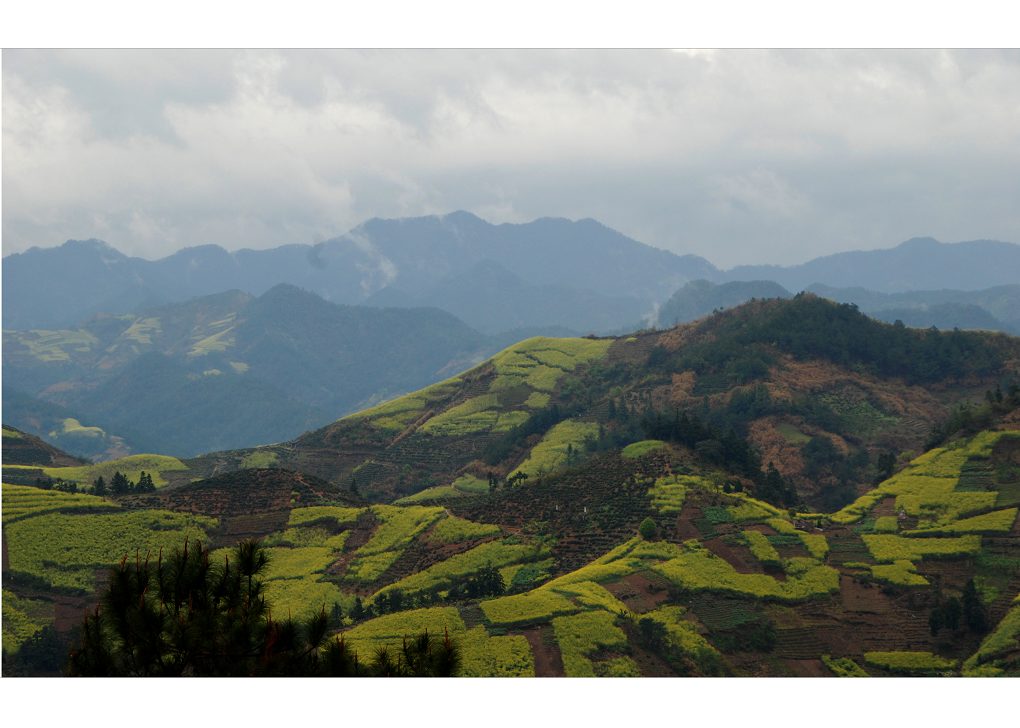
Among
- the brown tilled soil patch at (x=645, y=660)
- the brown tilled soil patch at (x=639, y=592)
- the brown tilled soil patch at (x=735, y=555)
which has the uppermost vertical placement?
the brown tilled soil patch at (x=735, y=555)

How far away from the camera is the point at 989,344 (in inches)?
5330

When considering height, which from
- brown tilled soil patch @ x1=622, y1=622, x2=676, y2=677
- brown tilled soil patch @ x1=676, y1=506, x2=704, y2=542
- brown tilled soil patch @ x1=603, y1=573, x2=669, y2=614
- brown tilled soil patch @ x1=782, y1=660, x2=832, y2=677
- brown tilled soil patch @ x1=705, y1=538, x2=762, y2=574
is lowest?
brown tilled soil patch @ x1=782, y1=660, x2=832, y2=677

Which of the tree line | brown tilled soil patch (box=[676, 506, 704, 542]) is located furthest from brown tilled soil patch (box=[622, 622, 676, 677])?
the tree line

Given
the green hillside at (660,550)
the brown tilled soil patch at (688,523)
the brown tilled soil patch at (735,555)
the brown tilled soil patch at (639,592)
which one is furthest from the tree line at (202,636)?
the brown tilled soil patch at (688,523)

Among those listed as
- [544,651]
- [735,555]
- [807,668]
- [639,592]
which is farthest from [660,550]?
[544,651]

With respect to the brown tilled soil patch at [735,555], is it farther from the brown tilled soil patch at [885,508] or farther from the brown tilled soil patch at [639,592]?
the brown tilled soil patch at [885,508]

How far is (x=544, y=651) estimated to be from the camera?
5388 cm

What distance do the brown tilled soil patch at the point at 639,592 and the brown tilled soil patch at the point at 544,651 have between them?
22.4 ft

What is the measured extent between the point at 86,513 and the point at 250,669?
174 feet

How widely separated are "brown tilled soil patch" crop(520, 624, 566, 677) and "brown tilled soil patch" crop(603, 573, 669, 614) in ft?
22.4

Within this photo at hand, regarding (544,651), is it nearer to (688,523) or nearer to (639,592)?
(639,592)

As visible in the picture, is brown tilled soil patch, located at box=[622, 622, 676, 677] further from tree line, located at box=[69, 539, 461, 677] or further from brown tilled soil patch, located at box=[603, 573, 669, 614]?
tree line, located at box=[69, 539, 461, 677]

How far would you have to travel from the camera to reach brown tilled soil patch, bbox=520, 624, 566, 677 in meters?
52.5

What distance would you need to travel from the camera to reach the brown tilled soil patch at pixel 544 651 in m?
52.5
